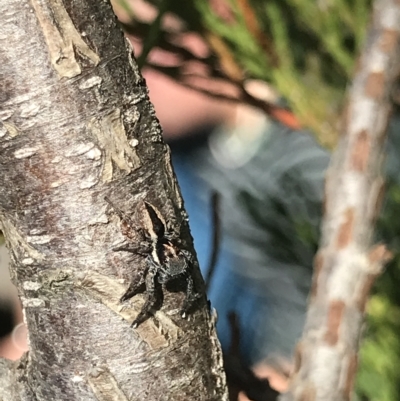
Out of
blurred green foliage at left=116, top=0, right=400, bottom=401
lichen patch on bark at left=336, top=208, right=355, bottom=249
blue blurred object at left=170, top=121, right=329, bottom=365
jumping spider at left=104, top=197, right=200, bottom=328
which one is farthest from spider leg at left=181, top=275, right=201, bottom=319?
blue blurred object at left=170, top=121, right=329, bottom=365

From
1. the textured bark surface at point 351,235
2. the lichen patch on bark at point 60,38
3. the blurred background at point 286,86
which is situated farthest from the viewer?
the blurred background at point 286,86

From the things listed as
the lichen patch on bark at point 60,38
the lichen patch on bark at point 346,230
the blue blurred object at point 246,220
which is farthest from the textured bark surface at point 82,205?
the blue blurred object at point 246,220

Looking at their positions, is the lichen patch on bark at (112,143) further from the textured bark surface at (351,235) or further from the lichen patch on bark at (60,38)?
the textured bark surface at (351,235)

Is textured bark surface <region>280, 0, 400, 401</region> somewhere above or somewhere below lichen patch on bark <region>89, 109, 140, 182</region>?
below

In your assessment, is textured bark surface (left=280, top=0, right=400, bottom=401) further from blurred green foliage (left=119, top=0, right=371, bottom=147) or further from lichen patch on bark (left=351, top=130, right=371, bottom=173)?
blurred green foliage (left=119, top=0, right=371, bottom=147)

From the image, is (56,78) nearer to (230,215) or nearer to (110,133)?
(110,133)

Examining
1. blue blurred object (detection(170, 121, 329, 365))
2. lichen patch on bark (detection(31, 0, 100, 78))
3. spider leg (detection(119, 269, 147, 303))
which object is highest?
lichen patch on bark (detection(31, 0, 100, 78))

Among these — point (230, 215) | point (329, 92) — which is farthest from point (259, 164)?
point (329, 92)
